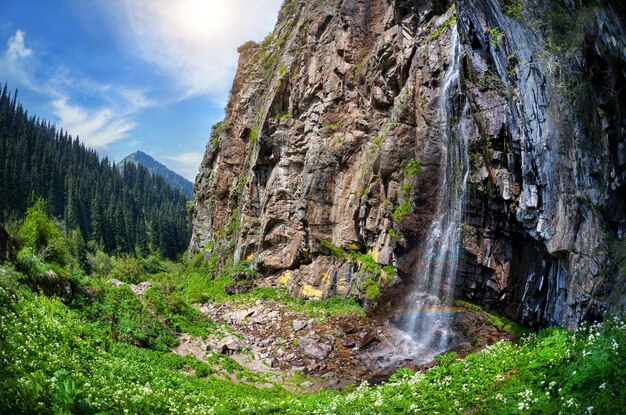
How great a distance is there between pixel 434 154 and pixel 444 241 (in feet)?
16.3

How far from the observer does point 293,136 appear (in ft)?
111

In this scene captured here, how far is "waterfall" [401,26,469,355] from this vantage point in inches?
794

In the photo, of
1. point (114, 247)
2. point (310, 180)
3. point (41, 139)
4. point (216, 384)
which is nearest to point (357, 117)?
point (310, 180)

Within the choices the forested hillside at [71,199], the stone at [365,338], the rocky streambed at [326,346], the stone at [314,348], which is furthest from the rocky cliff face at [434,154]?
the forested hillside at [71,199]

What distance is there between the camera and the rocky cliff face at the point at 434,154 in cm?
1226

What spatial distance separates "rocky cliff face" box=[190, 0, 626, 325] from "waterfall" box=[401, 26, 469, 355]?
0.39 meters

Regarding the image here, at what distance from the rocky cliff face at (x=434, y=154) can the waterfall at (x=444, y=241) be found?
394 millimetres

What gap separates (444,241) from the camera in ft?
69.0

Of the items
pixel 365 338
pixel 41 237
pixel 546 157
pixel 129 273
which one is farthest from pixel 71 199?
pixel 546 157

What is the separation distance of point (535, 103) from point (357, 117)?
15479 millimetres

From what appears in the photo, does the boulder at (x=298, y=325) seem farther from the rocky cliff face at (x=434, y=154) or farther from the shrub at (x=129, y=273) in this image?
the shrub at (x=129, y=273)

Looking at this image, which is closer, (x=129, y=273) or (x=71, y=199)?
(x=129, y=273)

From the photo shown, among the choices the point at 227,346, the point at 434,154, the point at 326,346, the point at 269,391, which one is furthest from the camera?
the point at 434,154

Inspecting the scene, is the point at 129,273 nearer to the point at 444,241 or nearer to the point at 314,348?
the point at 314,348
